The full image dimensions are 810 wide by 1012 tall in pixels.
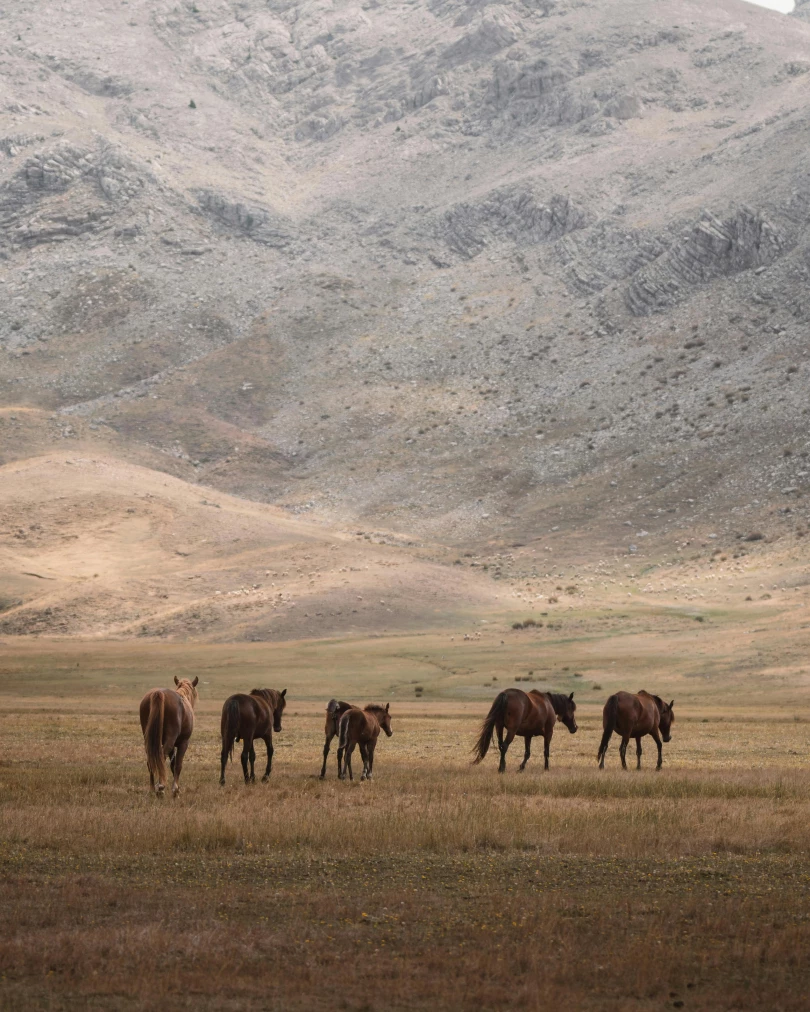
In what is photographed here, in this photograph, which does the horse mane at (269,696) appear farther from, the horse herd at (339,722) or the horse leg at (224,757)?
the horse leg at (224,757)

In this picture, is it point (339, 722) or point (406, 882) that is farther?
point (339, 722)

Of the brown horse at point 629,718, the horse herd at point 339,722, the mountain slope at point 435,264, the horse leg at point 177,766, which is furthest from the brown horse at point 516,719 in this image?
the mountain slope at point 435,264

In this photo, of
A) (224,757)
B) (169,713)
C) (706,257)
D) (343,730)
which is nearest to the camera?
(169,713)

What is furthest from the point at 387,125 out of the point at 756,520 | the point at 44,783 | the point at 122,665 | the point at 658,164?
the point at 44,783

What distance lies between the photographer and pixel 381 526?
104688 mm

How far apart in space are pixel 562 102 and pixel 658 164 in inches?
908

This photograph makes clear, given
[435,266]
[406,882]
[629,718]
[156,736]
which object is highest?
[435,266]

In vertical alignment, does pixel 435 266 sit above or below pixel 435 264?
below

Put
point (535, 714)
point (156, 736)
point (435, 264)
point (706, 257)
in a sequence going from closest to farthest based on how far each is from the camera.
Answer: point (156, 736)
point (535, 714)
point (706, 257)
point (435, 264)

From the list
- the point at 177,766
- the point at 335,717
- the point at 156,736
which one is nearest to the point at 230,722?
the point at 177,766

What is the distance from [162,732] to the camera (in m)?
19.9

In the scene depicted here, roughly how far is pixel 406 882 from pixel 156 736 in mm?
7177

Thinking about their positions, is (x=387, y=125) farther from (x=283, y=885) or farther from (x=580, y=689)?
(x=283, y=885)

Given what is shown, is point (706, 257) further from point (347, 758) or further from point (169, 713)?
point (169, 713)
